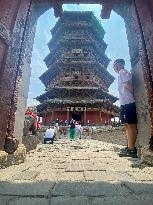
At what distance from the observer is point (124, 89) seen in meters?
4.20

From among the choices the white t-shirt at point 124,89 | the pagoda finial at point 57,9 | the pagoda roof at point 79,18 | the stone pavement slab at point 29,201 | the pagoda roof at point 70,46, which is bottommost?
the stone pavement slab at point 29,201

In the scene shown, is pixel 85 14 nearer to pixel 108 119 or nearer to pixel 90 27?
pixel 90 27

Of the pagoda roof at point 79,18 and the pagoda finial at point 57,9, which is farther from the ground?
the pagoda roof at point 79,18

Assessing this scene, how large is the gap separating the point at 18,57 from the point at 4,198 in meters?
2.71

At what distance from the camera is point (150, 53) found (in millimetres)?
3330

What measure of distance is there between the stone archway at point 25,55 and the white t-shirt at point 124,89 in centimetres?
15

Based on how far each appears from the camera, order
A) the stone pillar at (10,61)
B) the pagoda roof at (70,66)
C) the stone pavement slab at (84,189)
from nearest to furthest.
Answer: the stone pavement slab at (84,189), the stone pillar at (10,61), the pagoda roof at (70,66)

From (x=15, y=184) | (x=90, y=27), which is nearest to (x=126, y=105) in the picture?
(x=15, y=184)

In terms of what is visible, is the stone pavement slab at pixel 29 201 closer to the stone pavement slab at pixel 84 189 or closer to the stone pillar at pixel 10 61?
the stone pavement slab at pixel 84 189

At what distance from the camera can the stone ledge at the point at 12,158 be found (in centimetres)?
295

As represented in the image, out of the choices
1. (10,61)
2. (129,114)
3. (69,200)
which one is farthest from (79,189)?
(129,114)

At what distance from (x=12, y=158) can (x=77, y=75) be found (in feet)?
81.5

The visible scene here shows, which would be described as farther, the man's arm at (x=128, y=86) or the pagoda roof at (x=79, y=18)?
the pagoda roof at (x=79, y=18)

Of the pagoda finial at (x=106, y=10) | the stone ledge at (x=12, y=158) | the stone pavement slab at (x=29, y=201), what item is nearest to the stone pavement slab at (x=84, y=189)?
the stone pavement slab at (x=29, y=201)
